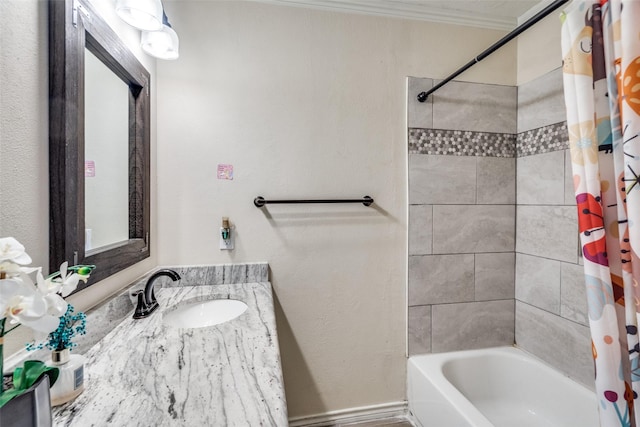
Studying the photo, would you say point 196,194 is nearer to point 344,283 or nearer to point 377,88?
point 344,283

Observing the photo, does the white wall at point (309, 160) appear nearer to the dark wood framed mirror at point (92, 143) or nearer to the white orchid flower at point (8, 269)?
the dark wood framed mirror at point (92, 143)

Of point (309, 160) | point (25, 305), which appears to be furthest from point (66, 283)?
point (309, 160)

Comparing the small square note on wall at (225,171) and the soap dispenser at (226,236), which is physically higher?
the small square note on wall at (225,171)

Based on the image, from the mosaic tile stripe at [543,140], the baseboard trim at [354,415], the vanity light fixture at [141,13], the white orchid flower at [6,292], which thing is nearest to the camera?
the white orchid flower at [6,292]

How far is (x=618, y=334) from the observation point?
72 cm

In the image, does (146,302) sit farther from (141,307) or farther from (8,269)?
(8,269)

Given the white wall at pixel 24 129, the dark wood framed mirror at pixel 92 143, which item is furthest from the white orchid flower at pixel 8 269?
the dark wood framed mirror at pixel 92 143

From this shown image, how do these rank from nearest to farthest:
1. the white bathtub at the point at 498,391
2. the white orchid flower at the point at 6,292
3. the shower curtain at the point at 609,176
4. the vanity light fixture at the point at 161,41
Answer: the white orchid flower at the point at 6,292 → the shower curtain at the point at 609,176 → the vanity light fixture at the point at 161,41 → the white bathtub at the point at 498,391

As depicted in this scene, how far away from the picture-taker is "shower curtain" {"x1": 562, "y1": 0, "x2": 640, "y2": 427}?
665mm

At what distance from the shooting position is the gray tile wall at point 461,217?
1.65 m

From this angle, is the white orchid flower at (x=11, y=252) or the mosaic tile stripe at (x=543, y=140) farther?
the mosaic tile stripe at (x=543, y=140)

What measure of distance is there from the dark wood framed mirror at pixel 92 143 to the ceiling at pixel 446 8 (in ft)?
2.88

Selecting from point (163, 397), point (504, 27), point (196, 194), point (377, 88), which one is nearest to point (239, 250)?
point (196, 194)

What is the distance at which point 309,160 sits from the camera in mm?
1562
